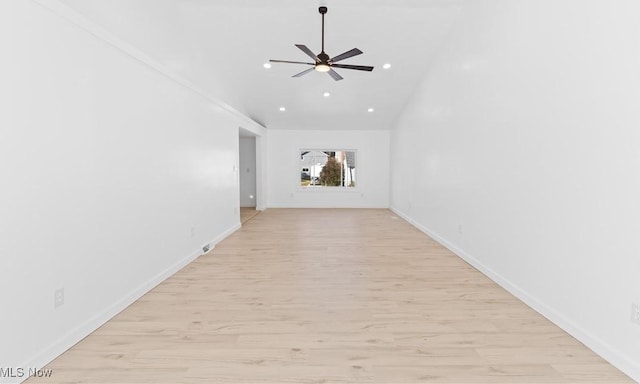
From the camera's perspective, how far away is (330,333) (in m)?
2.25

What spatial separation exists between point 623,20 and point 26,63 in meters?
3.41

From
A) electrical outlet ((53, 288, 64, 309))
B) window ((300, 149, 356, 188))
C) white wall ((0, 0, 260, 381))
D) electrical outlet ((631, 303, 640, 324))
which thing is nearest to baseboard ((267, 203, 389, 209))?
window ((300, 149, 356, 188))

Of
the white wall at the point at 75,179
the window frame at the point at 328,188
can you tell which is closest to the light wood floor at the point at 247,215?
the window frame at the point at 328,188

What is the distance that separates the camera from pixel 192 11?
414 centimetres

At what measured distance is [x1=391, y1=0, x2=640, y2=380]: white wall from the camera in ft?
6.20

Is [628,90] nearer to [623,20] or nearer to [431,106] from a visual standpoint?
[623,20]

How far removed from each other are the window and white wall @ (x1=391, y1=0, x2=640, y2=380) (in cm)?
539

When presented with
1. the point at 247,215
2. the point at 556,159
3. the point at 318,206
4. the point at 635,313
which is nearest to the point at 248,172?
the point at 247,215

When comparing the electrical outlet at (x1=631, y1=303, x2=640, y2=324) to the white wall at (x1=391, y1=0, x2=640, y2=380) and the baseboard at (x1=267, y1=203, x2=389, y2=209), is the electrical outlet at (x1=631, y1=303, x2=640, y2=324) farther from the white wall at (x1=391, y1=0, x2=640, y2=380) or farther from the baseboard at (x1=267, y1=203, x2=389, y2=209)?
the baseboard at (x1=267, y1=203, x2=389, y2=209)

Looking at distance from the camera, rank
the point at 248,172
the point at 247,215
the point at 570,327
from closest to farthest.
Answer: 1. the point at 570,327
2. the point at 247,215
3. the point at 248,172

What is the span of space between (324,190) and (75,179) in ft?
24.9

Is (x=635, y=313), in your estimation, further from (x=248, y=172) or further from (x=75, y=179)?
(x=248, y=172)
